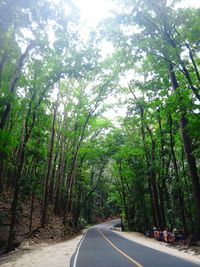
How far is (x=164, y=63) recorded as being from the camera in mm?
12102

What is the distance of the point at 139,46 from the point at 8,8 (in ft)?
22.4

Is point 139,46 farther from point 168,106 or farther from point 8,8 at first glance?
point 8,8

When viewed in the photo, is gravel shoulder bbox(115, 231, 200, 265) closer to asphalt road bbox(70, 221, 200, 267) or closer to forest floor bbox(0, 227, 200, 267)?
forest floor bbox(0, 227, 200, 267)

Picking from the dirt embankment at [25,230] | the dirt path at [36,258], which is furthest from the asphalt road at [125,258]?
the dirt embankment at [25,230]

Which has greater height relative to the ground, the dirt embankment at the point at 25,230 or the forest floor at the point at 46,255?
the dirt embankment at the point at 25,230

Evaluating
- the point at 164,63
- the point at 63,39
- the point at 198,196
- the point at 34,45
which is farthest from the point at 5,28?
the point at 198,196

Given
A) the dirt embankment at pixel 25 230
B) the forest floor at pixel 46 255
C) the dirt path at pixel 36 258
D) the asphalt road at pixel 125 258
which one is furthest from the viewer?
the dirt embankment at pixel 25 230

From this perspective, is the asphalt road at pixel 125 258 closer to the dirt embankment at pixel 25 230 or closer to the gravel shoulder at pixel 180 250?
Answer: the gravel shoulder at pixel 180 250

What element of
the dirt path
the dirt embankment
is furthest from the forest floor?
the dirt embankment

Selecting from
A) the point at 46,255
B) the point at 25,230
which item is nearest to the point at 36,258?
the point at 46,255

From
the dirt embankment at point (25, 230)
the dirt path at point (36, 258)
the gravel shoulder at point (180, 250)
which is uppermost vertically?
the dirt embankment at point (25, 230)

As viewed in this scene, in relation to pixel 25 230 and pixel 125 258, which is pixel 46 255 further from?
pixel 25 230

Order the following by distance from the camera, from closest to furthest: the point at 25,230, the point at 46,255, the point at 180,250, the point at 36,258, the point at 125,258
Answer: the point at 125,258, the point at 36,258, the point at 46,255, the point at 180,250, the point at 25,230

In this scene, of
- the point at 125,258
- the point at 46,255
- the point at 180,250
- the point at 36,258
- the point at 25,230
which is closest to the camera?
the point at 125,258
